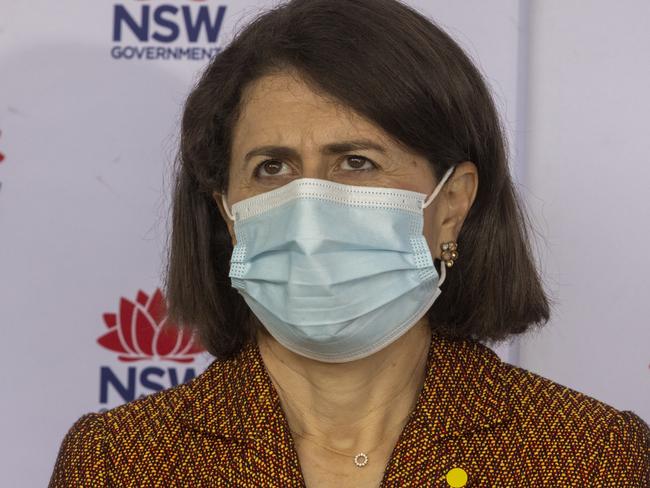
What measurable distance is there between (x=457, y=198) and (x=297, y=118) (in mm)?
349

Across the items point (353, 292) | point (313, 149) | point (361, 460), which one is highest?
point (313, 149)

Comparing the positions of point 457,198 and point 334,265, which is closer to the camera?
point 334,265

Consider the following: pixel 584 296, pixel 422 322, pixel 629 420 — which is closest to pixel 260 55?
pixel 422 322

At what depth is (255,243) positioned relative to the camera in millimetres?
1924

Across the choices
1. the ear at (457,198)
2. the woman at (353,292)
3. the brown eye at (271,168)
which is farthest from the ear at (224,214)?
the ear at (457,198)

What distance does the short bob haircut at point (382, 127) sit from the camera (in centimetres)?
191

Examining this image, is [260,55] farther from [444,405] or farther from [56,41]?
[56,41]

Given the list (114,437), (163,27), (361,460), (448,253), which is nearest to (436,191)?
(448,253)

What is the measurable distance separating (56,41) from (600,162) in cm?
131

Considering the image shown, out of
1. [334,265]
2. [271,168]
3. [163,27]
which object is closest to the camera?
[334,265]

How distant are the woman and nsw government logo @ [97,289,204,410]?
2.15 feet

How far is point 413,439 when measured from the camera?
1.98 metres

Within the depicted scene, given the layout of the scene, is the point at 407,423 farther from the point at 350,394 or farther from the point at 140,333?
the point at 140,333

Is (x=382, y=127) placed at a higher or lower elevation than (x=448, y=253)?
higher
